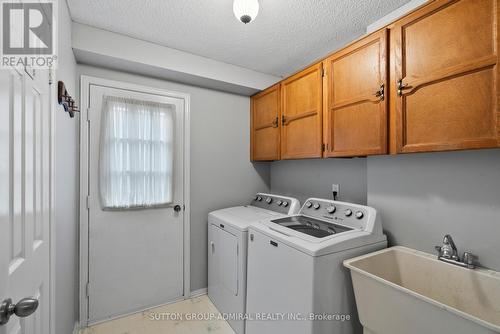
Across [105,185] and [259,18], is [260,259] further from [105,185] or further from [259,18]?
[259,18]

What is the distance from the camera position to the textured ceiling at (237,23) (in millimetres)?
1539

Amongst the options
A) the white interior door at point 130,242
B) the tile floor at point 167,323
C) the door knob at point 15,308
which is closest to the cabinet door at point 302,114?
the white interior door at point 130,242

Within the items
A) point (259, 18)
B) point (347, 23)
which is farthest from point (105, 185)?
point (347, 23)

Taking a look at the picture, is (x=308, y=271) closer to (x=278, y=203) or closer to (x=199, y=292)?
(x=278, y=203)

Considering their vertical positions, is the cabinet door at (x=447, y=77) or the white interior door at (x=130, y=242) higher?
the cabinet door at (x=447, y=77)

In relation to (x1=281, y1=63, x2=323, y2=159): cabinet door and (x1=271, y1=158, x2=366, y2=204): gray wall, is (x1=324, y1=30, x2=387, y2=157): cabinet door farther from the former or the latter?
(x1=271, y1=158, x2=366, y2=204): gray wall

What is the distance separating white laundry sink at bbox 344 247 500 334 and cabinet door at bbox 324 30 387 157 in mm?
723

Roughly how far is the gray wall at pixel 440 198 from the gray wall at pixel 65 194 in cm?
210

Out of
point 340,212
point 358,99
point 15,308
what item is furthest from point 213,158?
point 15,308

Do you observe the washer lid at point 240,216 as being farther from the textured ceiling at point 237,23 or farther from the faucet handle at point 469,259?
the textured ceiling at point 237,23

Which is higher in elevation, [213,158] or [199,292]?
[213,158]

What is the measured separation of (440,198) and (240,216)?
153 cm

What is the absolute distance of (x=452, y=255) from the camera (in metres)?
1.27

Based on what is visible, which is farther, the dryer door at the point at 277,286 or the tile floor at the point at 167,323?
the tile floor at the point at 167,323
